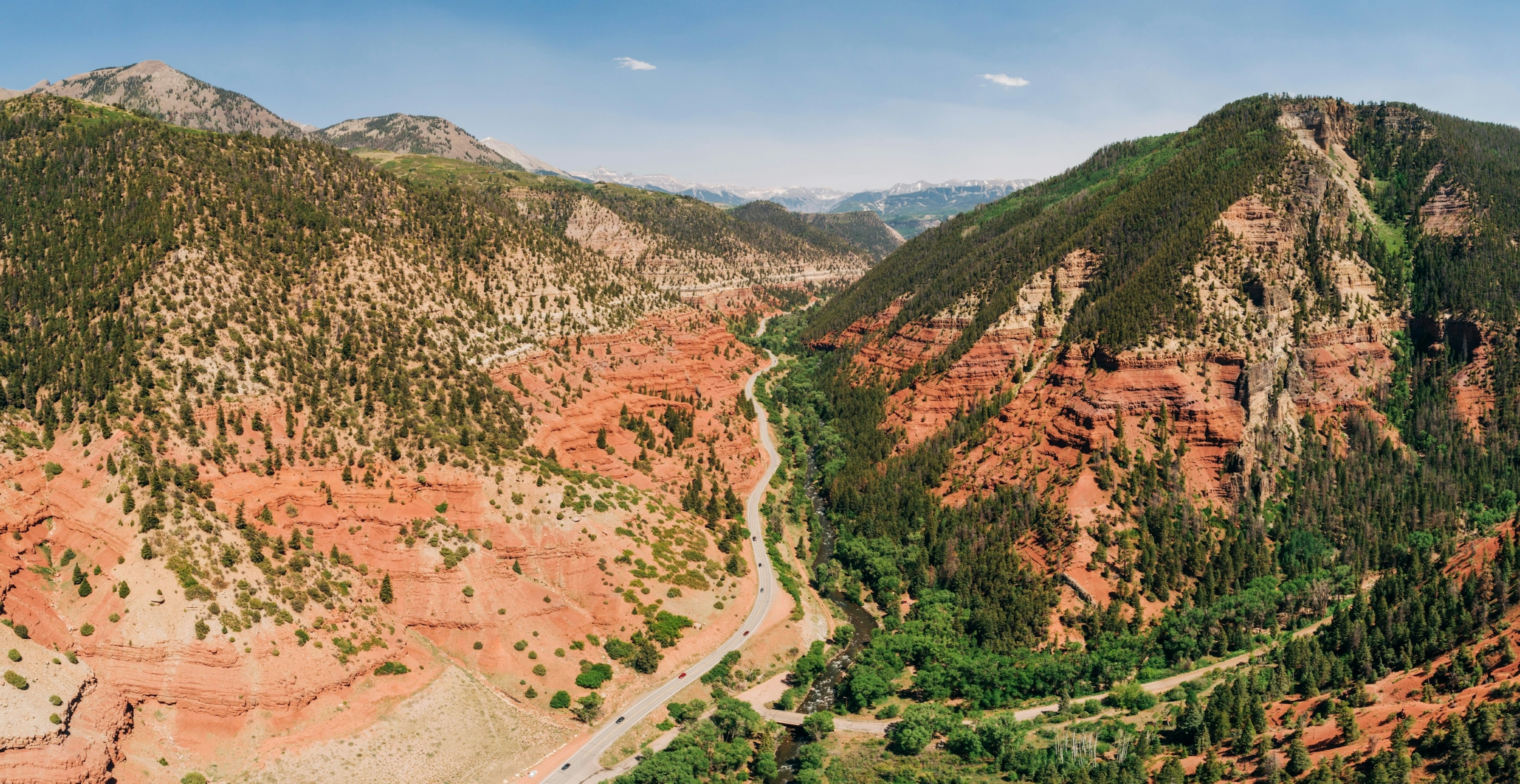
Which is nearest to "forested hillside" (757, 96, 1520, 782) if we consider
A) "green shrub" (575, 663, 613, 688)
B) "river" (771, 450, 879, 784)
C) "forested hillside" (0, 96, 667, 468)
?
"river" (771, 450, 879, 784)

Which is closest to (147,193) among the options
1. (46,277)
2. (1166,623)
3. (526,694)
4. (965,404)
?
(46,277)

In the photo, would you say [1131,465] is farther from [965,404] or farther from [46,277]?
[46,277]

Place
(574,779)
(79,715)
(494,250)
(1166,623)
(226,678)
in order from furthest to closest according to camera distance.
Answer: (494,250) < (1166,623) < (574,779) < (226,678) < (79,715)

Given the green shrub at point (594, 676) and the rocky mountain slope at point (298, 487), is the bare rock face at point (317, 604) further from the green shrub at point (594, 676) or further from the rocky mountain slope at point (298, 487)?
the green shrub at point (594, 676)

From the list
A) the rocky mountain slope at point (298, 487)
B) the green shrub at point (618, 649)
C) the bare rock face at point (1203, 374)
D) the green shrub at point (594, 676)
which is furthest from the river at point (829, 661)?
the bare rock face at point (1203, 374)

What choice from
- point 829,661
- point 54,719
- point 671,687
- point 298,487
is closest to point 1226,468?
point 829,661

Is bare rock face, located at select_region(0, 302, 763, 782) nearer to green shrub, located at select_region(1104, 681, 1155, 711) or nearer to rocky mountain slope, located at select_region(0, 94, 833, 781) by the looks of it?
rocky mountain slope, located at select_region(0, 94, 833, 781)

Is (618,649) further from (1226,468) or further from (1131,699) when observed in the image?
(1226,468)
